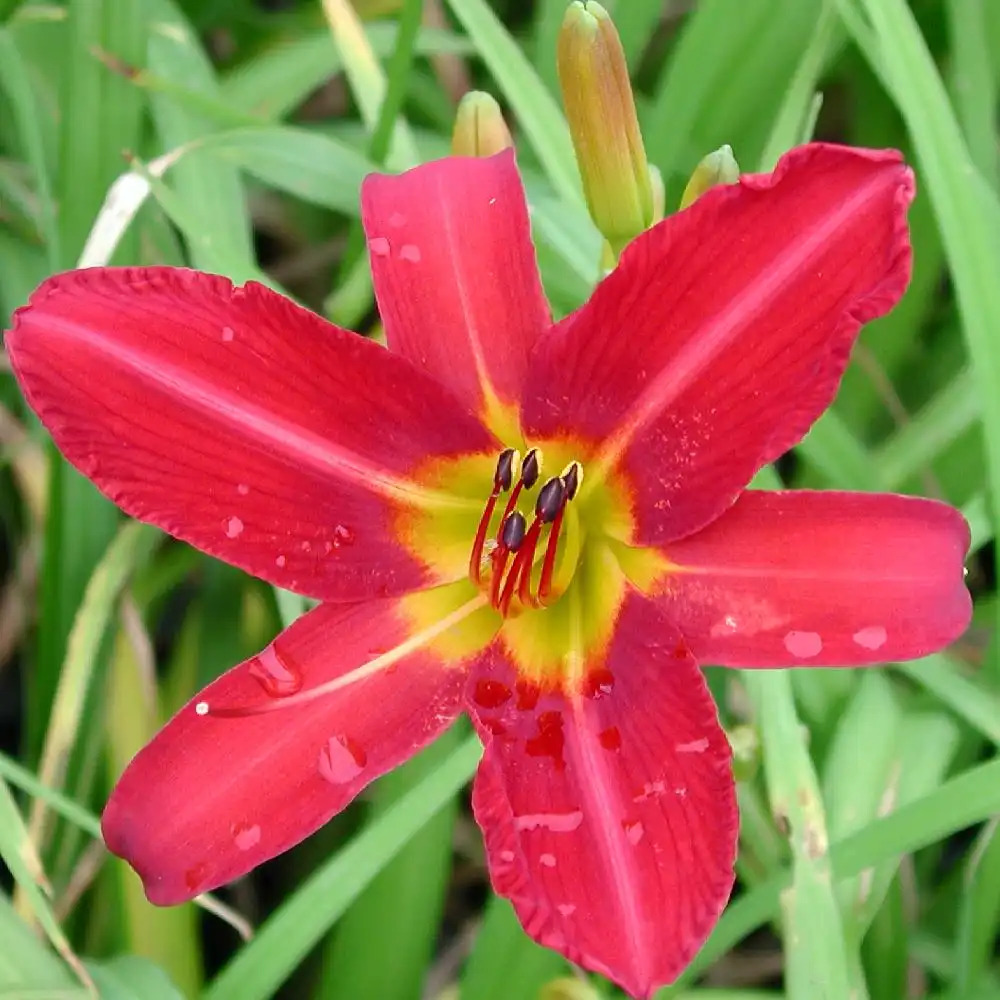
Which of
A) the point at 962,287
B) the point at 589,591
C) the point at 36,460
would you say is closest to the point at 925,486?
the point at 962,287

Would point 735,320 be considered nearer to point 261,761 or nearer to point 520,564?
point 520,564

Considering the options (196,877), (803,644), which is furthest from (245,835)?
(803,644)

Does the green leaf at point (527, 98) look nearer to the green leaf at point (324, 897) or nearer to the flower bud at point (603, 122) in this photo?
the flower bud at point (603, 122)

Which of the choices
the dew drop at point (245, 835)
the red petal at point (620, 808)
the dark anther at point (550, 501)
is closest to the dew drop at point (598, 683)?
the red petal at point (620, 808)

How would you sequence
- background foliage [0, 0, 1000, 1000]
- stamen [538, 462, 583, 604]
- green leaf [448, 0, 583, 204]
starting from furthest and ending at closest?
green leaf [448, 0, 583, 204] → background foliage [0, 0, 1000, 1000] → stamen [538, 462, 583, 604]

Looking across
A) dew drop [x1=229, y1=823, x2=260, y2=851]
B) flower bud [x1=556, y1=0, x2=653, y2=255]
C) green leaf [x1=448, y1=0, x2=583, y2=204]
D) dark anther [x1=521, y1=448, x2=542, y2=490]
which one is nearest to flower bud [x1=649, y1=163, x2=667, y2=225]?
flower bud [x1=556, y1=0, x2=653, y2=255]

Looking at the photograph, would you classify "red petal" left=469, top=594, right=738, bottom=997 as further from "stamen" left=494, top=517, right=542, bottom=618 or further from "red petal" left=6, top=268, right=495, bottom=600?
"red petal" left=6, top=268, right=495, bottom=600

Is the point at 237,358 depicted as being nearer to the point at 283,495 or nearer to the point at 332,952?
the point at 283,495
